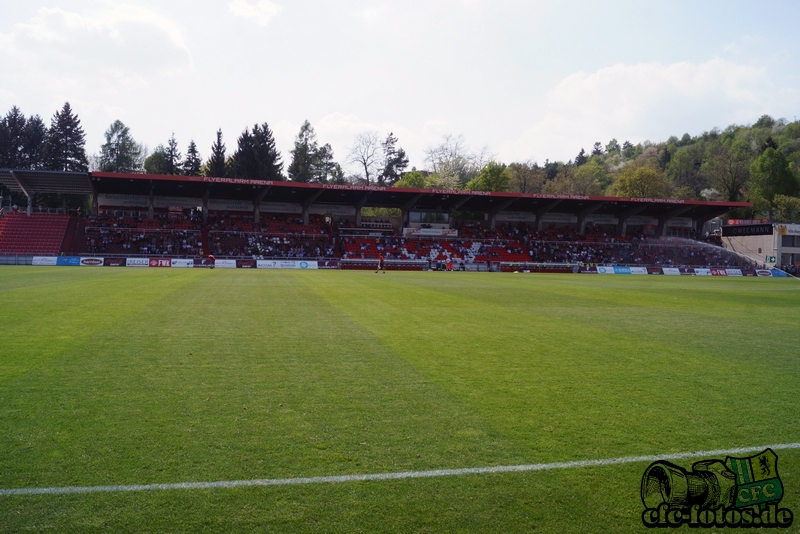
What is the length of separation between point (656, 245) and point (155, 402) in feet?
226

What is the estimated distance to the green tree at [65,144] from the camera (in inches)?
3137

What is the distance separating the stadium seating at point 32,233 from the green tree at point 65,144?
109 feet

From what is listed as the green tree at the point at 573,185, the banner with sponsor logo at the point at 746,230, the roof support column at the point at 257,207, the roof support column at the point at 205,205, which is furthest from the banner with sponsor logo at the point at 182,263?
the green tree at the point at 573,185

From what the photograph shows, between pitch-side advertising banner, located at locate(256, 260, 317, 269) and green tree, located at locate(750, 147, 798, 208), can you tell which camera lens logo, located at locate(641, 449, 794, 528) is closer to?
pitch-side advertising banner, located at locate(256, 260, 317, 269)

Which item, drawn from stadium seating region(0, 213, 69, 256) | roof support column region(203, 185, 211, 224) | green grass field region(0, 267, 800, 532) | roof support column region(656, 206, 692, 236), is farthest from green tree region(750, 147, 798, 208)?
stadium seating region(0, 213, 69, 256)

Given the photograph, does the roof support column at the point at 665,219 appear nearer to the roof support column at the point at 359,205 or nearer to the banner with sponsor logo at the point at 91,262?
the roof support column at the point at 359,205

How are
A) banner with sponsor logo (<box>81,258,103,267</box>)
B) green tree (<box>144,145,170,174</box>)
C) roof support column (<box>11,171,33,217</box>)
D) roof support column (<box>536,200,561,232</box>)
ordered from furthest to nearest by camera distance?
green tree (<box>144,145,170,174</box>) < roof support column (<box>536,200,561,232</box>) < roof support column (<box>11,171,33,217</box>) < banner with sponsor logo (<box>81,258,103,267</box>)

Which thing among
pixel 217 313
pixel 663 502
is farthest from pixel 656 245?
pixel 663 502

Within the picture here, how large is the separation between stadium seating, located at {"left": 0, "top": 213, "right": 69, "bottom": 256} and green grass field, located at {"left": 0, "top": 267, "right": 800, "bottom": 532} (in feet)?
144

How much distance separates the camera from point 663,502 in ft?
13.4

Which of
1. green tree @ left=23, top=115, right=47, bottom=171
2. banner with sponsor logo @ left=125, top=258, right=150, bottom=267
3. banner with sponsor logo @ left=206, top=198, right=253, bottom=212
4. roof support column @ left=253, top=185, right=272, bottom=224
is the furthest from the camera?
green tree @ left=23, top=115, right=47, bottom=171

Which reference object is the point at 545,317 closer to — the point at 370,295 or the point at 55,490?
the point at 370,295

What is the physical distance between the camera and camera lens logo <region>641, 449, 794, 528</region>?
384 centimetres

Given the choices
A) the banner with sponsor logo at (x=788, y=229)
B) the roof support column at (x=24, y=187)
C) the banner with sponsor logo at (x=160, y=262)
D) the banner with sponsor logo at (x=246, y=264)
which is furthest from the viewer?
the banner with sponsor logo at (x=788, y=229)
